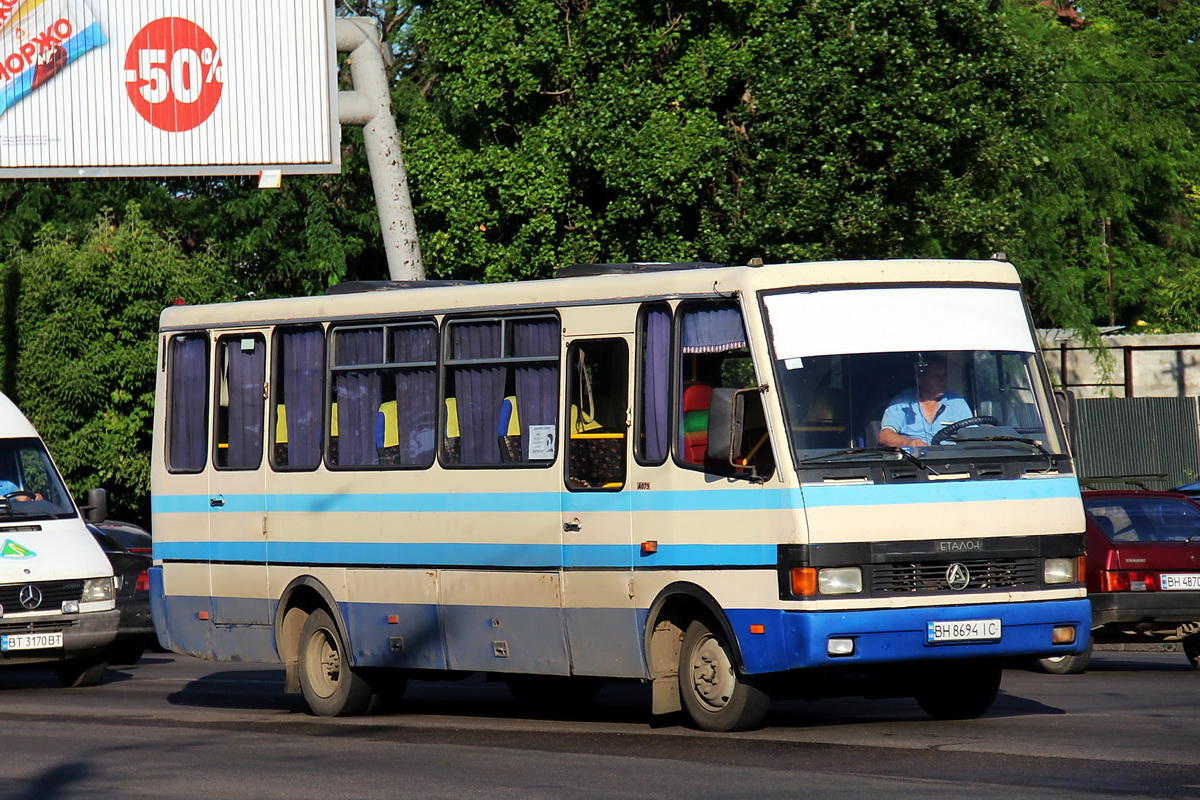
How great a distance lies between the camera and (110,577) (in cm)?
1734

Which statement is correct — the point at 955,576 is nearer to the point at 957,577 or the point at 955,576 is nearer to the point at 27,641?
the point at 957,577

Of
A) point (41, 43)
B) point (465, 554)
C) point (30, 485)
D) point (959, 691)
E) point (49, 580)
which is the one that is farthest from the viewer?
point (41, 43)

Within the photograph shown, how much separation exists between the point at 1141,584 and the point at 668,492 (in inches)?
248

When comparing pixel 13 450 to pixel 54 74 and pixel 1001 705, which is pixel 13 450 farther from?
pixel 54 74

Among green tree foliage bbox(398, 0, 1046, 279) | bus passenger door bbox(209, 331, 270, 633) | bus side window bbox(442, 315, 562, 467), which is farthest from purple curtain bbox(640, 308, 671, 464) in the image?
green tree foliage bbox(398, 0, 1046, 279)

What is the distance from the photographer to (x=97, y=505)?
57.8ft

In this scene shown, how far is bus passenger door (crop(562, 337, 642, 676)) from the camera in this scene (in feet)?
38.6

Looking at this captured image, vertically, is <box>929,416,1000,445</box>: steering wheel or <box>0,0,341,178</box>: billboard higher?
<box>0,0,341,178</box>: billboard

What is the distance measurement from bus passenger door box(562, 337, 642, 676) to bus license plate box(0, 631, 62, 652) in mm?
6438

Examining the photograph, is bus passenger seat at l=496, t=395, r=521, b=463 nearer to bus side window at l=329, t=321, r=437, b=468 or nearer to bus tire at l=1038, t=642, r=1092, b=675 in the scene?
bus side window at l=329, t=321, r=437, b=468

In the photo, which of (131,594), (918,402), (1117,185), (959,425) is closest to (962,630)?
(959,425)

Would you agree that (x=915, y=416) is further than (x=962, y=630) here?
Yes

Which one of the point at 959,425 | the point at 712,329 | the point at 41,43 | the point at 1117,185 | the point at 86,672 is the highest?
the point at 41,43

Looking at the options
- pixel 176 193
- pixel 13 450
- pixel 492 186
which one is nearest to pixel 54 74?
pixel 492 186
